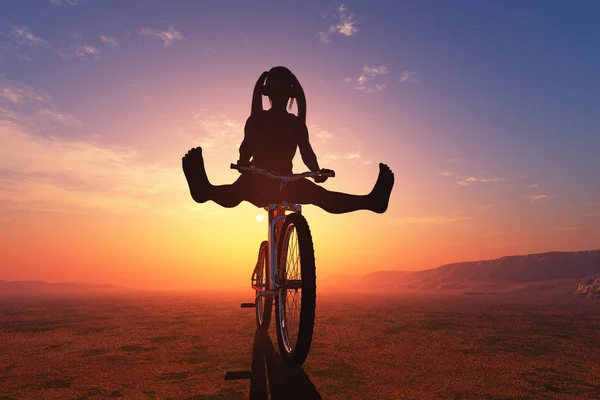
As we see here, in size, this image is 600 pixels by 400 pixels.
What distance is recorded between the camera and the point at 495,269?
9425cm

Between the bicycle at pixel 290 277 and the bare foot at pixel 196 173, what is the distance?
2.33 feet

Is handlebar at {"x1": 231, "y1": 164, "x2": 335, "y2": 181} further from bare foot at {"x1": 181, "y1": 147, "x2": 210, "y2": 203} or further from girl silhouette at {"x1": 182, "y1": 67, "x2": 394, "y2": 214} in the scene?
bare foot at {"x1": 181, "y1": 147, "x2": 210, "y2": 203}

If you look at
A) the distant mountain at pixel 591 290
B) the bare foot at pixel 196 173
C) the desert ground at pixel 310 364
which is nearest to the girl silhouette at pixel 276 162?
the bare foot at pixel 196 173

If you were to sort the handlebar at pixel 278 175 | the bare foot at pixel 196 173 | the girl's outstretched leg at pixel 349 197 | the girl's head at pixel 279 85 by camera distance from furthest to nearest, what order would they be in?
the girl's head at pixel 279 85
the girl's outstretched leg at pixel 349 197
the bare foot at pixel 196 173
the handlebar at pixel 278 175

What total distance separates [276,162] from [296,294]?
1709mm

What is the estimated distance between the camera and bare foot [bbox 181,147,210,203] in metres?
4.40

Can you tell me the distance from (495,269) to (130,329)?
103m

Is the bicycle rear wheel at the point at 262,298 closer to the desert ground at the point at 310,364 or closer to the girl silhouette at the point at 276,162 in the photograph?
the desert ground at the point at 310,364

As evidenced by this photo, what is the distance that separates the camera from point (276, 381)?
10.6 feet

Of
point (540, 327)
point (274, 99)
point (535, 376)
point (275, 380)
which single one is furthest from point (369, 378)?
point (540, 327)

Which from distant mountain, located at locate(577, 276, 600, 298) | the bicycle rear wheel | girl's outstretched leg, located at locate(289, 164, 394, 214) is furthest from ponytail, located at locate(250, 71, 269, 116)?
distant mountain, located at locate(577, 276, 600, 298)

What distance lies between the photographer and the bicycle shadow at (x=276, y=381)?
2888mm

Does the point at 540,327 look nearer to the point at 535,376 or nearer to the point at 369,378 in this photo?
the point at 535,376

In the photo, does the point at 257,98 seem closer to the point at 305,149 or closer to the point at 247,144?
the point at 247,144
